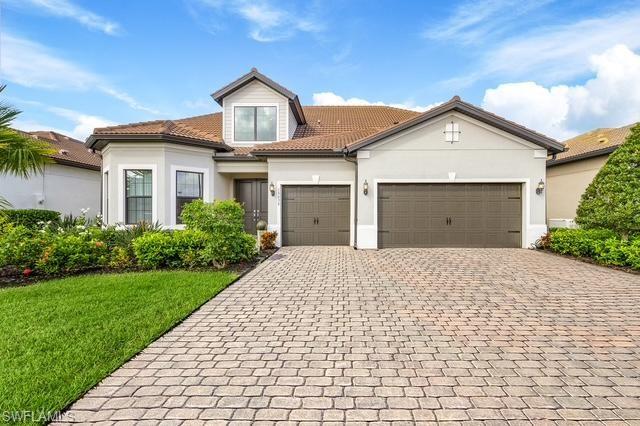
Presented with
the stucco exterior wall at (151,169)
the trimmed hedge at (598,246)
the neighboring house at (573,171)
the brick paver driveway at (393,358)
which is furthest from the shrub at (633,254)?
the stucco exterior wall at (151,169)

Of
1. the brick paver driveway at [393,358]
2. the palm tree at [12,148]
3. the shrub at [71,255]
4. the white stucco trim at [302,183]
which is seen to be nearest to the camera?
the brick paver driveway at [393,358]

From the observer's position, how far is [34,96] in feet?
38.2

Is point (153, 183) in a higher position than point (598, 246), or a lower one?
higher

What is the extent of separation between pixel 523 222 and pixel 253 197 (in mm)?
10308

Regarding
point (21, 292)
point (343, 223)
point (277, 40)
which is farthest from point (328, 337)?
point (277, 40)

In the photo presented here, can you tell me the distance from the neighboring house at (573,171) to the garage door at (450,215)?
281 cm

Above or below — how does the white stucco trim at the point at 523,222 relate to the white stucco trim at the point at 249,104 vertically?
below

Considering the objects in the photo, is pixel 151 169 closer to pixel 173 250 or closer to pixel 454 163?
pixel 173 250

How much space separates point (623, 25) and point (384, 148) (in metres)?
8.09

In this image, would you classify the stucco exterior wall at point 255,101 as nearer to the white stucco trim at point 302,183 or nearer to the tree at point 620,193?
the white stucco trim at point 302,183

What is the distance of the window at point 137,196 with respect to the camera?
11000mm

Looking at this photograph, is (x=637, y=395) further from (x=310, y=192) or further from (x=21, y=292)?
(x=310, y=192)

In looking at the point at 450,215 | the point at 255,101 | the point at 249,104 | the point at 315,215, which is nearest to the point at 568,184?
the point at 450,215

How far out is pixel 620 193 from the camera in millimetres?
8414
